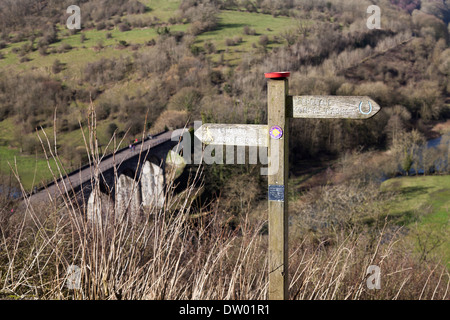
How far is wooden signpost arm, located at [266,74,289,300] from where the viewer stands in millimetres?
2762

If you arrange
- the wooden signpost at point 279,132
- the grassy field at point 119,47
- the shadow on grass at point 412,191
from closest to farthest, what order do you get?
the wooden signpost at point 279,132
the shadow on grass at point 412,191
the grassy field at point 119,47

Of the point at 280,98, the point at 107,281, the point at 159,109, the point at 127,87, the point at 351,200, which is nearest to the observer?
the point at 107,281

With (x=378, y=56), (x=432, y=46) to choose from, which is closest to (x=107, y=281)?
(x=378, y=56)

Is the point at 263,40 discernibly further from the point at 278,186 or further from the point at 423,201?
the point at 278,186

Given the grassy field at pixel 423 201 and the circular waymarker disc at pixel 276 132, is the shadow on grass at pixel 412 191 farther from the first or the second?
the circular waymarker disc at pixel 276 132

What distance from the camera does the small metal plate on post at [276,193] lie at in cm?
285

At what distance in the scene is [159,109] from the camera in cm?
4334

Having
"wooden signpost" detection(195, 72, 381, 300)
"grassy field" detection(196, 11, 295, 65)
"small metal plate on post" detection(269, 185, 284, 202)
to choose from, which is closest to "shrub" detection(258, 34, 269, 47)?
"grassy field" detection(196, 11, 295, 65)

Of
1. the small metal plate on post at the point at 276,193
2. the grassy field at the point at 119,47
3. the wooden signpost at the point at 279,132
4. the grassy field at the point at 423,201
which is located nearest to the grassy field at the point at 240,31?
the grassy field at the point at 119,47

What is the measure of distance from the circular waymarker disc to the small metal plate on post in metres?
0.32

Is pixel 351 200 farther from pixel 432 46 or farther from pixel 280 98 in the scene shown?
pixel 432 46

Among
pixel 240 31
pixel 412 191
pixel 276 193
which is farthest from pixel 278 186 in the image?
pixel 240 31

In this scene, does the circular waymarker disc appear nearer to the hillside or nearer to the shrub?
the hillside

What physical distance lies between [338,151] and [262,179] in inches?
411
